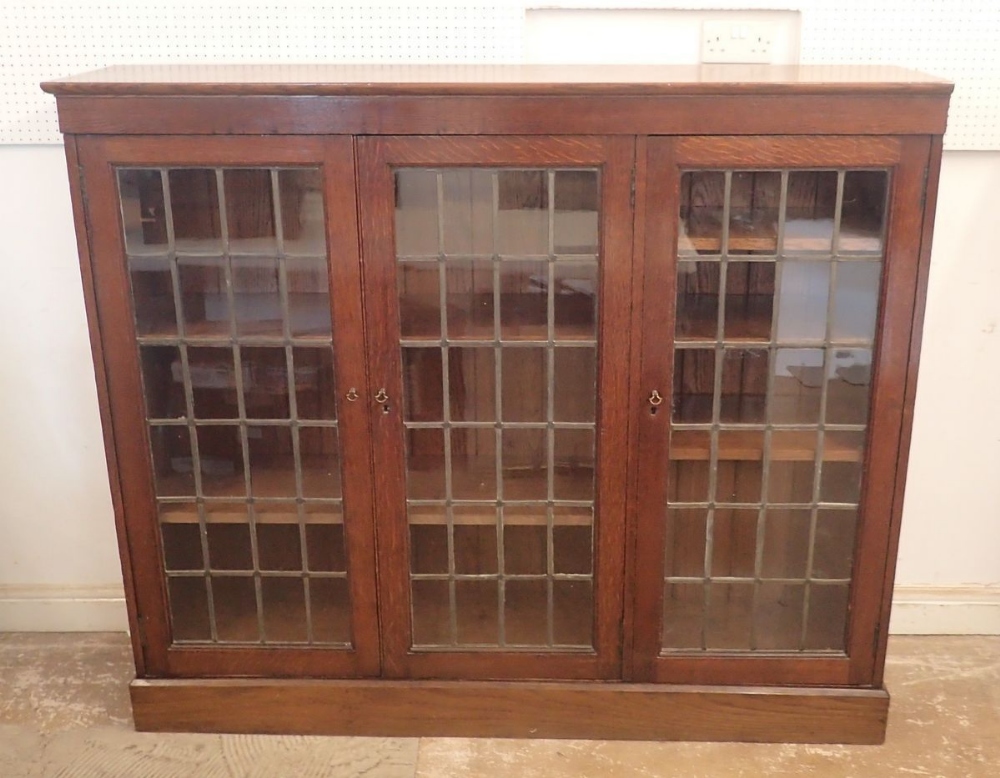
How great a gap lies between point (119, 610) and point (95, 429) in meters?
0.49

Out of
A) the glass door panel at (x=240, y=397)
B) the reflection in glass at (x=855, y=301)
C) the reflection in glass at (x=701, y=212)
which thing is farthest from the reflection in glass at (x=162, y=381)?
the reflection in glass at (x=855, y=301)

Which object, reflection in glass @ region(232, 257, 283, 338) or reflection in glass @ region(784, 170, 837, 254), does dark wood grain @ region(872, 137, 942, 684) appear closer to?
reflection in glass @ region(784, 170, 837, 254)

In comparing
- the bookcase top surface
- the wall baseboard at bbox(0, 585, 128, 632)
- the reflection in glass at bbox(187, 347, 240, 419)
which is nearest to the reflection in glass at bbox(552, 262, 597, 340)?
the bookcase top surface

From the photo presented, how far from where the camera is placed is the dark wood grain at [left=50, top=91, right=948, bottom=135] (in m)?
1.75

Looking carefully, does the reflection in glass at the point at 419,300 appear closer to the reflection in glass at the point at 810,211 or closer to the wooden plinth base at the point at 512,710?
the reflection in glass at the point at 810,211

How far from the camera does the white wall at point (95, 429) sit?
2258 mm

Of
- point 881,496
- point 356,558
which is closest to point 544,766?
point 356,558

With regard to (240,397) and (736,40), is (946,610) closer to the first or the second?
(736,40)

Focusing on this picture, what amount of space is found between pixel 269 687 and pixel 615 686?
748mm

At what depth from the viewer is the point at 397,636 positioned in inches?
82.8

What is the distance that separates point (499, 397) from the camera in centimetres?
196

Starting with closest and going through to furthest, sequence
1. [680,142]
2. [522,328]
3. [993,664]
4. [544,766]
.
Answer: [680,142] → [522,328] → [544,766] → [993,664]

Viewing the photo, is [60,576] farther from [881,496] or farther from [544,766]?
[881,496]

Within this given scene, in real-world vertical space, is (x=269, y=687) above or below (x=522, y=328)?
below
